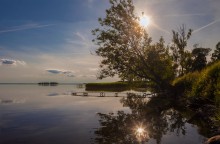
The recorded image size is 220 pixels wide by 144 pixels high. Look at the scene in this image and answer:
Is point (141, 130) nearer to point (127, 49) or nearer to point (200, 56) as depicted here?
point (127, 49)

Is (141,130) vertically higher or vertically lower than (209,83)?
lower

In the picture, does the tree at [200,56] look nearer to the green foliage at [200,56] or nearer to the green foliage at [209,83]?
the green foliage at [200,56]

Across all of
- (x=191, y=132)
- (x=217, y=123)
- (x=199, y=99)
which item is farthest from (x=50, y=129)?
(x=199, y=99)

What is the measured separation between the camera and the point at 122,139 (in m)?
13.9

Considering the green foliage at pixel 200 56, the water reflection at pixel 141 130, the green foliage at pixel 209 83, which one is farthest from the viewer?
the green foliage at pixel 200 56

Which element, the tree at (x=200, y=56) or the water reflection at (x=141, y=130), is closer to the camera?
the water reflection at (x=141, y=130)

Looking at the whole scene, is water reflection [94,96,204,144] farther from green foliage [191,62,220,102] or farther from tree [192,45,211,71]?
tree [192,45,211,71]

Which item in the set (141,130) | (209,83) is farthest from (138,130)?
(209,83)

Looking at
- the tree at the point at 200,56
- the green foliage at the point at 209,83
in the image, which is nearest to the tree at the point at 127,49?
the green foliage at the point at 209,83

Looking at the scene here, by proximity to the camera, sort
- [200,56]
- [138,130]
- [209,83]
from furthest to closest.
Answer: [200,56] < [209,83] < [138,130]

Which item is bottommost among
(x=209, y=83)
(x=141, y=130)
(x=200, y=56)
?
(x=141, y=130)

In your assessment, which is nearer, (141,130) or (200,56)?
(141,130)

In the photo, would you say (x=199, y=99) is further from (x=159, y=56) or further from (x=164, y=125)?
(x=159, y=56)

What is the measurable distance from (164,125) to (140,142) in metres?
5.65
